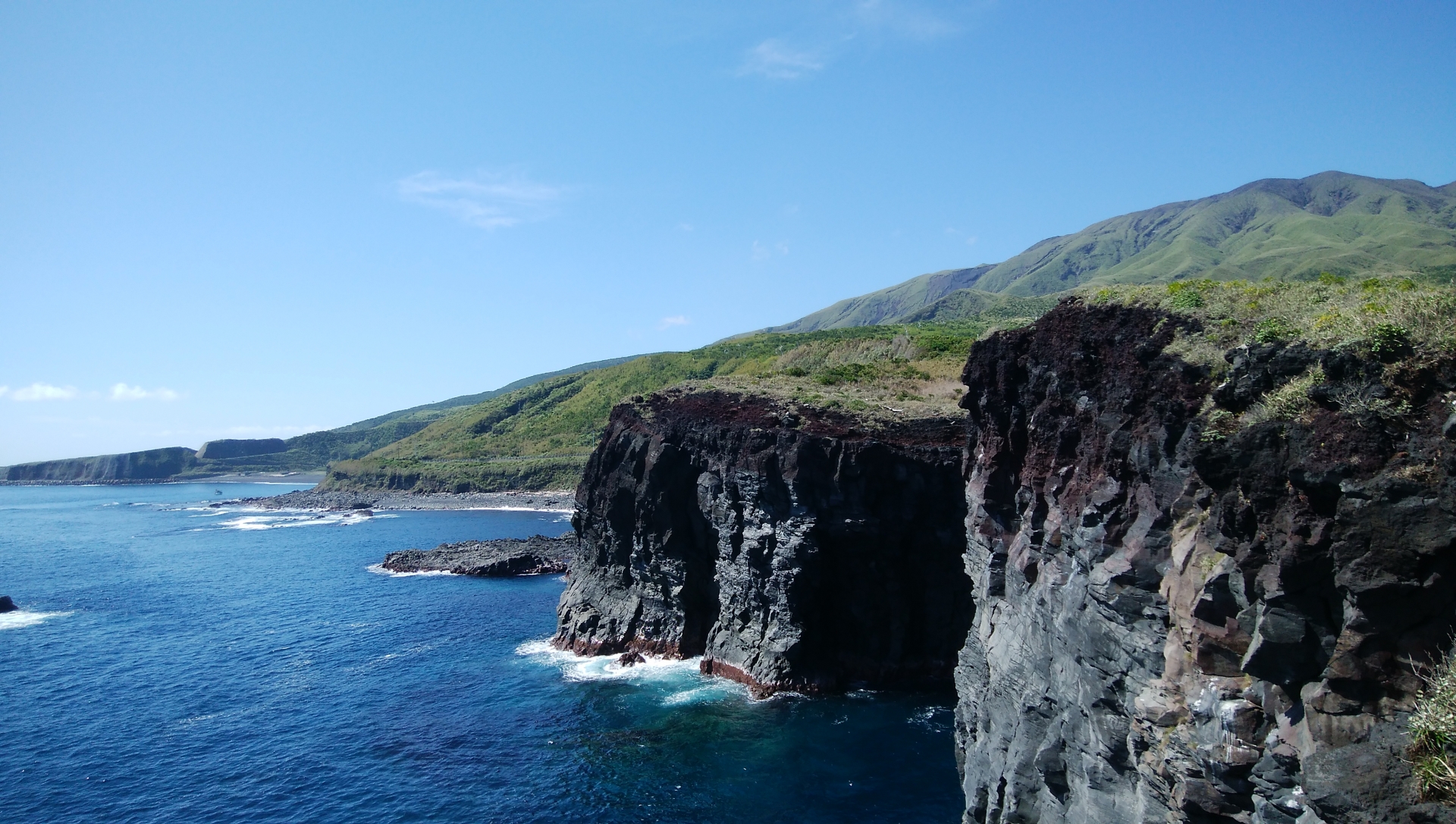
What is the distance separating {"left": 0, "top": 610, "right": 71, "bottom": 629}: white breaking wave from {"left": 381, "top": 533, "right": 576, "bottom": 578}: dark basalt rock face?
1312 inches

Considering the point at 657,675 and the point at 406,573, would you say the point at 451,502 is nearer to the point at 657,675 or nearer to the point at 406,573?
the point at 406,573

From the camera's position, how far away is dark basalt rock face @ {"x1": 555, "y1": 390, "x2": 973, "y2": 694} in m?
55.2

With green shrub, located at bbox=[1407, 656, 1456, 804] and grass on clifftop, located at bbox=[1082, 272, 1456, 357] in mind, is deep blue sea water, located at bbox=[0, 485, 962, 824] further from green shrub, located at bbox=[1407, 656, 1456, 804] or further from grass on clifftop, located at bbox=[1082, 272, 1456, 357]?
green shrub, located at bbox=[1407, 656, 1456, 804]

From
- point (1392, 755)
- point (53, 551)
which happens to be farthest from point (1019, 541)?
point (53, 551)

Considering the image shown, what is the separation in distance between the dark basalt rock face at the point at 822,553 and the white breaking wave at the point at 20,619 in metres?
62.0

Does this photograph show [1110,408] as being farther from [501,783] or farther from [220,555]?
[220,555]

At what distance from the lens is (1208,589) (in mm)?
18188

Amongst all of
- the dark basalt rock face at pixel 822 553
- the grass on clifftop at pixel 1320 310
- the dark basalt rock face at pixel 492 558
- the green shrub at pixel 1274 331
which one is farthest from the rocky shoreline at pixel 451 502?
the green shrub at pixel 1274 331

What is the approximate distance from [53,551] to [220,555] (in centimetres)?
2943

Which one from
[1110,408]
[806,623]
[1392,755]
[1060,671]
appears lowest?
[806,623]

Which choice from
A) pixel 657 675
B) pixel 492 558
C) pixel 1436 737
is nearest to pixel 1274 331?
pixel 1436 737

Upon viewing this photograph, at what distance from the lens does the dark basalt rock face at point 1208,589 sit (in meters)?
14.5

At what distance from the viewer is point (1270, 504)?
55.8 ft

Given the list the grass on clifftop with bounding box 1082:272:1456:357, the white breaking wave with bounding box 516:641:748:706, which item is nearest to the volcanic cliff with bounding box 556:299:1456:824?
the grass on clifftop with bounding box 1082:272:1456:357
